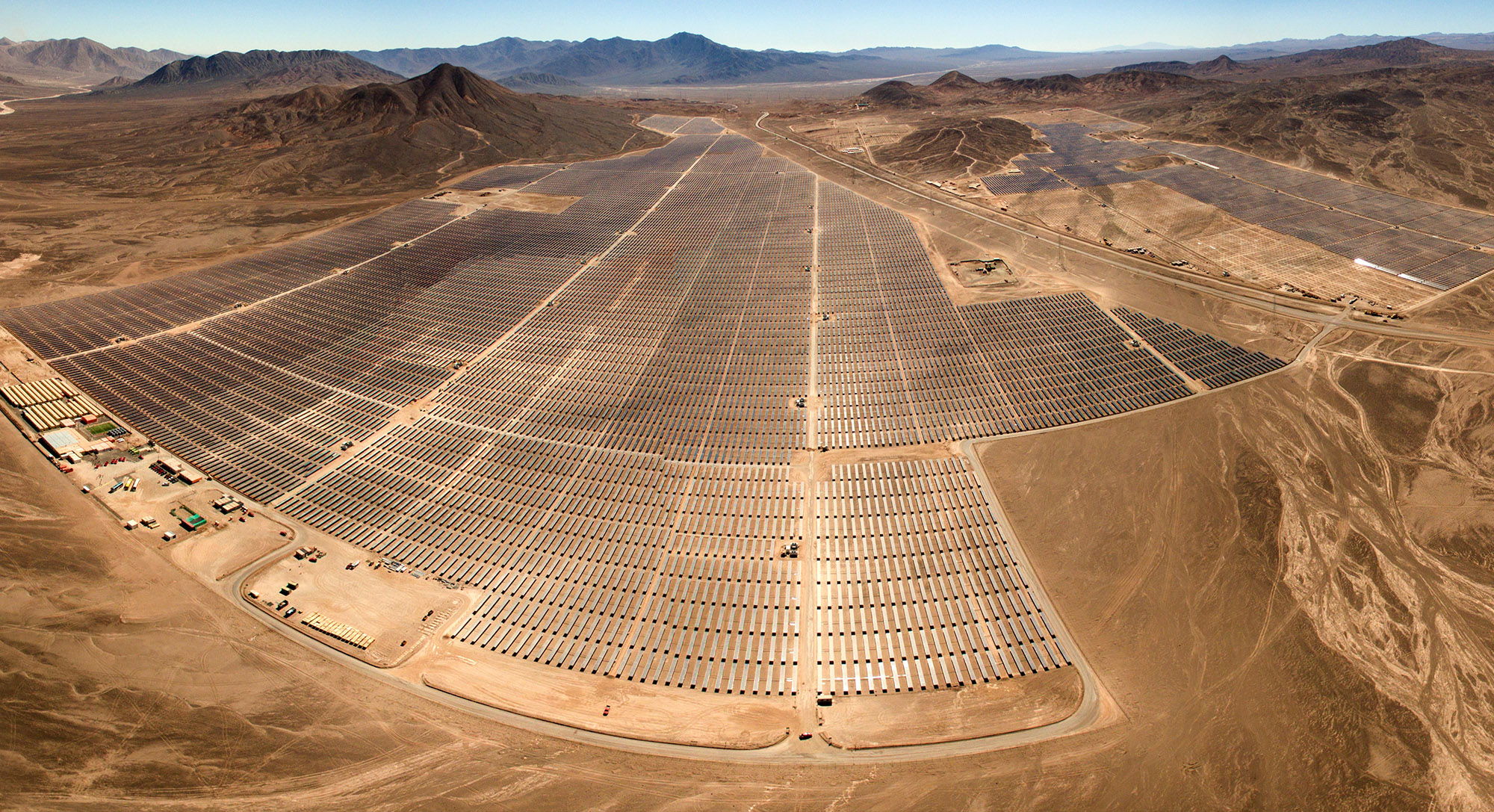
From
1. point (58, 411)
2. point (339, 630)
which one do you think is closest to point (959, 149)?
point (339, 630)

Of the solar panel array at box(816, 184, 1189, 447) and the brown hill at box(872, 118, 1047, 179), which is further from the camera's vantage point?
the brown hill at box(872, 118, 1047, 179)

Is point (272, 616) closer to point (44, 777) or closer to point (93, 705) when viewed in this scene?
point (93, 705)

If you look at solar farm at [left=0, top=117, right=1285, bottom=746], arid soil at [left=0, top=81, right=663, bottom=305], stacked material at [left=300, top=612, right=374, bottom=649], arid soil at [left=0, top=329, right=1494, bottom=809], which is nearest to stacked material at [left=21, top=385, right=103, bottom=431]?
solar farm at [left=0, top=117, right=1285, bottom=746]

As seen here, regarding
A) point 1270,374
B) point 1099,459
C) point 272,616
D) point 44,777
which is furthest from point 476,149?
point 1270,374

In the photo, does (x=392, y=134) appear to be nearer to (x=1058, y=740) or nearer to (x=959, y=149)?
(x=959, y=149)

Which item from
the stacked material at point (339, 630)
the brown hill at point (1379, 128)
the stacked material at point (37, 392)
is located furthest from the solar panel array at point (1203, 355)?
the stacked material at point (37, 392)

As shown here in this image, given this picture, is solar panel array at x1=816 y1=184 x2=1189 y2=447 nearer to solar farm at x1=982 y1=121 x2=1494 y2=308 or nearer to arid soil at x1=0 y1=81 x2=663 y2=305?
solar farm at x1=982 y1=121 x2=1494 y2=308

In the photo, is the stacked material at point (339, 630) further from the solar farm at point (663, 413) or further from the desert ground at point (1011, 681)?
the desert ground at point (1011, 681)
